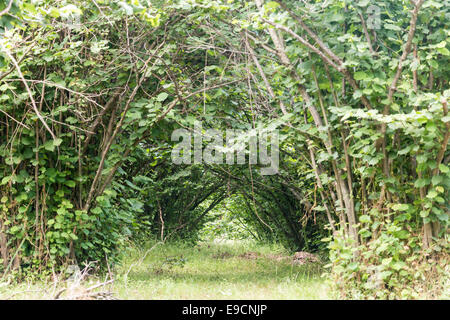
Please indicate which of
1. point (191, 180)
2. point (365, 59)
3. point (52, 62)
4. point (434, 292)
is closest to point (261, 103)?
point (365, 59)

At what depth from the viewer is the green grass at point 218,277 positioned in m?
4.52

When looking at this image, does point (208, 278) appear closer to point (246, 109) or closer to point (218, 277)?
point (218, 277)

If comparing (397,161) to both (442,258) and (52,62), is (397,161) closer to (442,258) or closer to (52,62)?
(442,258)

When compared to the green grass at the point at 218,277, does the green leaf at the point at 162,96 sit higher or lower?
higher

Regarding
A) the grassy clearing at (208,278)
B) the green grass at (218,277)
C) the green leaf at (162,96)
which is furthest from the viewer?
the green leaf at (162,96)

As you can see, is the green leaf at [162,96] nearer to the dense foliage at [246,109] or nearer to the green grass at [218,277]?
the dense foliage at [246,109]

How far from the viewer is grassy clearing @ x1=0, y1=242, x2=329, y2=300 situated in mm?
4363

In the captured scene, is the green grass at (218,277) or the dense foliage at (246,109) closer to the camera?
the dense foliage at (246,109)

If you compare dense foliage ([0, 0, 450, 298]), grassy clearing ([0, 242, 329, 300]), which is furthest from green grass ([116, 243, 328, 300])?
dense foliage ([0, 0, 450, 298])

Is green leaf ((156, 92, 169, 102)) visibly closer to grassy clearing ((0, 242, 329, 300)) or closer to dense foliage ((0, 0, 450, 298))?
dense foliage ((0, 0, 450, 298))

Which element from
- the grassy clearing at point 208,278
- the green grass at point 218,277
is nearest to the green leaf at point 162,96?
the grassy clearing at point 208,278

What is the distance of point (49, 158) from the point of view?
5098 millimetres

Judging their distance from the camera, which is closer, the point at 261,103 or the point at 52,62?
the point at 52,62
